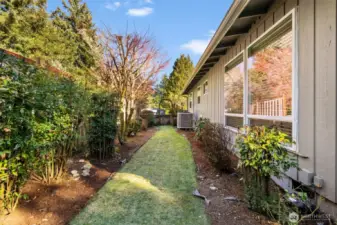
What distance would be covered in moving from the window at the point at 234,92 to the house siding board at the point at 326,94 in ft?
7.26

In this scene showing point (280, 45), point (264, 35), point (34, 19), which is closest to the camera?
point (280, 45)

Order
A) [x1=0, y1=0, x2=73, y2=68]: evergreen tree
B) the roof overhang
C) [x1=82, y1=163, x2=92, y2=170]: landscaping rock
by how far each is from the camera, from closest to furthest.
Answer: the roof overhang < [x1=82, y1=163, x2=92, y2=170]: landscaping rock < [x1=0, y1=0, x2=73, y2=68]: evergreen tree

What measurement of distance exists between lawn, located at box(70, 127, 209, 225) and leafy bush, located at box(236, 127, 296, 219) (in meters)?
0.68

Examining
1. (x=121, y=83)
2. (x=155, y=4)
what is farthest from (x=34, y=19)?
(x=121, y=83)

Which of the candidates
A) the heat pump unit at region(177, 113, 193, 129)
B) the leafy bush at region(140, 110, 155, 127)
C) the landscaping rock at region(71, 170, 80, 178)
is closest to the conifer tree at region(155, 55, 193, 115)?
the leafy bush at region(140, 110, 155, 127)

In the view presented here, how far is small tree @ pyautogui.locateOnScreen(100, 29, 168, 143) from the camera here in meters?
7.24

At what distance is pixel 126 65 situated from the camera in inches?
291

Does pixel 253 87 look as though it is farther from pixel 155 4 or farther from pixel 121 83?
pixel 155 4

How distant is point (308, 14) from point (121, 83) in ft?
19.6

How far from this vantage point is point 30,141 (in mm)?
Answer: 2137

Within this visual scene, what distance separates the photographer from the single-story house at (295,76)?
207cm

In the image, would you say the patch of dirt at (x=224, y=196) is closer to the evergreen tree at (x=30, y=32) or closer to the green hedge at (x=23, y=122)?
the green hedge at (x=23, y=122)

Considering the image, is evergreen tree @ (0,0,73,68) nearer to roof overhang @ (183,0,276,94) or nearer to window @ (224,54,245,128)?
window @ (224,54,245,128)

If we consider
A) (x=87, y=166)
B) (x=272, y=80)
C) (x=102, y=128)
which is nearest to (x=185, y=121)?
(x=102, y=128)
